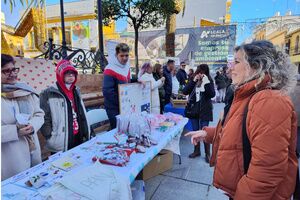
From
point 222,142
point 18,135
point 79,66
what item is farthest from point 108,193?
point 79,66

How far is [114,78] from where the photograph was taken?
8.40 feet

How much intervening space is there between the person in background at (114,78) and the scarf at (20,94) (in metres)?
0.96

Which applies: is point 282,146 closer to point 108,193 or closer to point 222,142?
point 222,142

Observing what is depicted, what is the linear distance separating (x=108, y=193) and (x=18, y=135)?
2.96 feet

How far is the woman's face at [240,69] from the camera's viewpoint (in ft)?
3.62

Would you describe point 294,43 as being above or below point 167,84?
above

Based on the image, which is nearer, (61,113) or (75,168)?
(75,168)

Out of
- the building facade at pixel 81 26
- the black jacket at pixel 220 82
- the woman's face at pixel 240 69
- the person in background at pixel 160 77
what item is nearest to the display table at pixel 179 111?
the person in background at pixel 160 77

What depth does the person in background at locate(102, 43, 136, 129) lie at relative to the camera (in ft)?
8.37

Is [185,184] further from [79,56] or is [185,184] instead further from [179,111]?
[79,56]

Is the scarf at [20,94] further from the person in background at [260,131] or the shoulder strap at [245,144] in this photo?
the shoulder strap at [245,144]

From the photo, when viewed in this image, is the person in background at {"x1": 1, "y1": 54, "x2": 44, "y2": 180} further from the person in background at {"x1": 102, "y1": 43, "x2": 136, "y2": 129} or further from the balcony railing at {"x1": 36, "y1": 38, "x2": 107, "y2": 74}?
the balcony railing at {"x1": 36, "y1": 38, "x2": 107, "y2": 74}

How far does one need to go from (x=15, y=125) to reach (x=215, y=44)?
431 inches

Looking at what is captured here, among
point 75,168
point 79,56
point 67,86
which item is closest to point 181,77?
point 79,56
